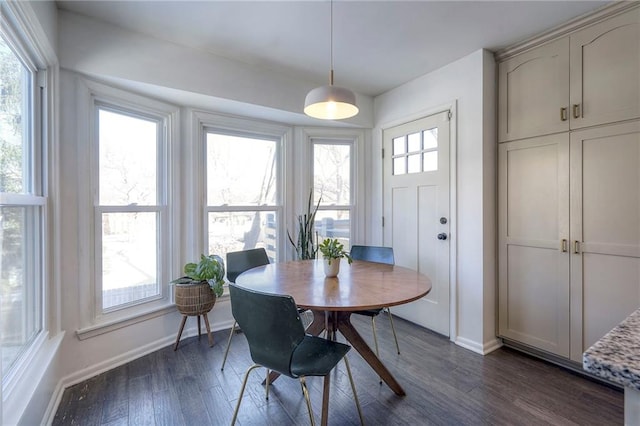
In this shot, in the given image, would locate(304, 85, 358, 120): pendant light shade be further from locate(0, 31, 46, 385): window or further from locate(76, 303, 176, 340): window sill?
locate(76, 303, 176, 340): window sill

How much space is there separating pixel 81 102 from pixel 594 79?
11.6 feet

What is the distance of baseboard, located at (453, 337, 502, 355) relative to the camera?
8.22ft

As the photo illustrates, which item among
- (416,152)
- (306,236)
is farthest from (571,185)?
(306,236)

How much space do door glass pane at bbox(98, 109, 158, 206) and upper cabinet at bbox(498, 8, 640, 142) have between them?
2.99 m

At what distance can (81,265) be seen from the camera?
2166 mm

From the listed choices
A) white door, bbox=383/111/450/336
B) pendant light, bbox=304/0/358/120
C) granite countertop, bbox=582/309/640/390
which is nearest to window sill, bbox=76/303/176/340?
pendant light, bbox=304/0/358/120

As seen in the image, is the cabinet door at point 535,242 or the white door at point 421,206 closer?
the cabinet door at point 535,242

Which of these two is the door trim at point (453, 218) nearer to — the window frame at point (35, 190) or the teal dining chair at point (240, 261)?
the teal dining chair at point (240, 261)

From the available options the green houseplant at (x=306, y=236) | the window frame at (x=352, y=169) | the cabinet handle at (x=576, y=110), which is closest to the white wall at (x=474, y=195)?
the cabinet handle at (x=576, y=110)

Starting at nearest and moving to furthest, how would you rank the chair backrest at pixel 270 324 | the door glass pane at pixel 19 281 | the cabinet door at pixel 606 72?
the chair backrest at pixel 270 324
the door glass pane at pixel 19 281
the cabinet door at pixel 606 72

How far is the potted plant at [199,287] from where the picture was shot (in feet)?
8.18

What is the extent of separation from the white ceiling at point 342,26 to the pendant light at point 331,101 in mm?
234

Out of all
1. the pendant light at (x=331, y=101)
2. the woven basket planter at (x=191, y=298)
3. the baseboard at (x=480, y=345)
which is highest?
the pendant light at (x=331, y=101)

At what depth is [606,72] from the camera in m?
2.03
